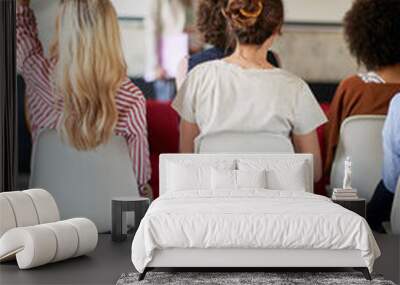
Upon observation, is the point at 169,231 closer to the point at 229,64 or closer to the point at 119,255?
the point at 119,255

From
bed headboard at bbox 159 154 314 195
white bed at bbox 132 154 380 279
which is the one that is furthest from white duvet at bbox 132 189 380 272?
bed headboard at bbox 159 154 314 195

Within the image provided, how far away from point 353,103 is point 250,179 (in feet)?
4.51

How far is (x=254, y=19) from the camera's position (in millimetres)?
7125

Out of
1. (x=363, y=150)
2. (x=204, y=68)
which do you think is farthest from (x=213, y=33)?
(x=363, y=150)

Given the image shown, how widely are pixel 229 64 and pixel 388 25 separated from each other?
1.42 metres

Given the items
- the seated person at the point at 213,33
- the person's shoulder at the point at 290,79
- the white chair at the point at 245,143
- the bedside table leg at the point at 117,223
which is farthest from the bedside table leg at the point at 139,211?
the person's shoulder at the point at 290,79

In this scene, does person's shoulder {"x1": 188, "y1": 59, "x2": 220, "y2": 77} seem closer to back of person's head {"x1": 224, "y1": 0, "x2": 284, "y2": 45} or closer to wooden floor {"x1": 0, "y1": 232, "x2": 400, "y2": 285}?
back of person's head {"x1": 224, "y1": 0, "x2": 284, "y2": 45}

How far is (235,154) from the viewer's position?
6.80 metres

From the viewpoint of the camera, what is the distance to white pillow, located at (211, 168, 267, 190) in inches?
252

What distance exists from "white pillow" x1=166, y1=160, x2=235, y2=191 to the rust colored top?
1055 mm

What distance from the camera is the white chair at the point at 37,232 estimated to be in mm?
5340

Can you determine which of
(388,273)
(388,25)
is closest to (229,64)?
(388,25)

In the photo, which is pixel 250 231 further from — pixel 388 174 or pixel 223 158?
pixel 388 174

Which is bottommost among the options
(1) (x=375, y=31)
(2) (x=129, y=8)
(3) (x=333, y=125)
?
(3) (x=333, y=125)
